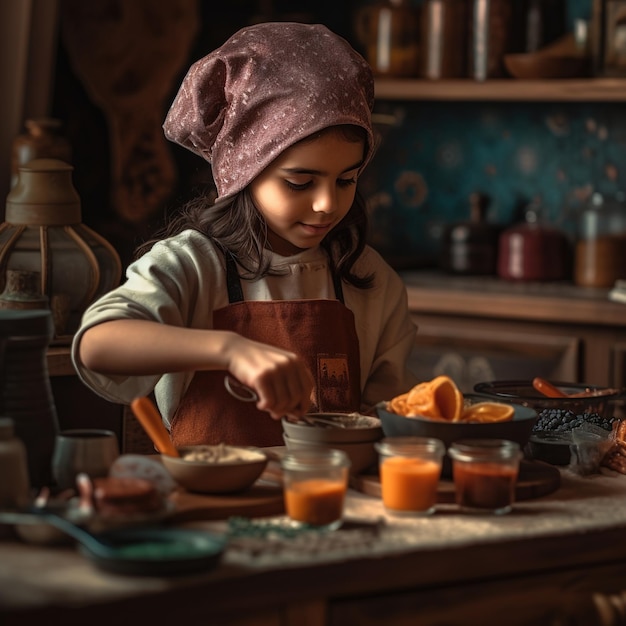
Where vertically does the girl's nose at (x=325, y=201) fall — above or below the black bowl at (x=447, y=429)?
above

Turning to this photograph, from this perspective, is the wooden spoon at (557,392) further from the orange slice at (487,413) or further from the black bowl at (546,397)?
the orange slice at (487,413)

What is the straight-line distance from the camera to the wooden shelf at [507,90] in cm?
381

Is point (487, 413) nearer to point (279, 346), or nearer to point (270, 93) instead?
point (279, 346)

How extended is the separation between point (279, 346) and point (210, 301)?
0.45ft

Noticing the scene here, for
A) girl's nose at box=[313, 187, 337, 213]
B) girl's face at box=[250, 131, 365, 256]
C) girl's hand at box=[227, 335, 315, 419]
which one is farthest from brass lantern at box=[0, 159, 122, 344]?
girl's hand at box=[227, 335, 315, 419]

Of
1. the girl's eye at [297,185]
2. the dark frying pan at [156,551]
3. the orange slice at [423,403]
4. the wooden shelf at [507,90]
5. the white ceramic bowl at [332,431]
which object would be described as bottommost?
the dark frying pan at [156,551]

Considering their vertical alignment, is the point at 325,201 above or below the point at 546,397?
above

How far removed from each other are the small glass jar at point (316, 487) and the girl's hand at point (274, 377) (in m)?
0.11

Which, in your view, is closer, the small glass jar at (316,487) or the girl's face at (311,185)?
the small glass jar at (316,487)

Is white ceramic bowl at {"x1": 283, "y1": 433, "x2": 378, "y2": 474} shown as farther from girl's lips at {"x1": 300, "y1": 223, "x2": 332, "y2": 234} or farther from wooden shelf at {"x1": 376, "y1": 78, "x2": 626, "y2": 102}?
wooden shelf at {"x1": 376, "y1": 78, "x2": 626, "y2": 102}

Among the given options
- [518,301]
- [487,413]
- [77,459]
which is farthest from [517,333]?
[77,459]

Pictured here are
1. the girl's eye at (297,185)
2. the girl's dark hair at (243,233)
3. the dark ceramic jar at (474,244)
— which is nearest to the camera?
the girl's eye at (297,185)

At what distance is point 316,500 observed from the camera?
4.61 ft

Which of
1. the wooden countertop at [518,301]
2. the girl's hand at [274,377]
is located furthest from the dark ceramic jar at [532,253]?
the girl's hand at [274,377]
